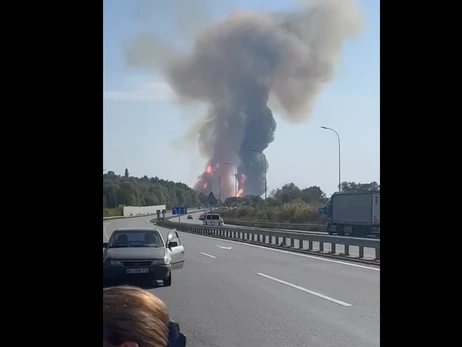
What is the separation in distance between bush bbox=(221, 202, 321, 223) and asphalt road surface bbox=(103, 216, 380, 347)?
76.7ft

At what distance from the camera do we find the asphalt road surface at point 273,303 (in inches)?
295

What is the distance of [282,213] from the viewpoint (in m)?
46.2

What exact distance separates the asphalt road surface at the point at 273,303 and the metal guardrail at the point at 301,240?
98cm

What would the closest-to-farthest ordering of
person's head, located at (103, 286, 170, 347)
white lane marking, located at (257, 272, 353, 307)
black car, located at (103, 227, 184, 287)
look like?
1. person's head, located at (103, 286, 170, 347)
2. white lane marking, located at (257, 272, 353, 307)
3. black car, located at (103, 227, 184, 287)

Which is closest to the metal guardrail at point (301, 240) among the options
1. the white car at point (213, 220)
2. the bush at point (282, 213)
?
the white car at point (213, 220)

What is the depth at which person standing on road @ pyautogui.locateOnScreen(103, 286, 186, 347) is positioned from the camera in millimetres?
1793

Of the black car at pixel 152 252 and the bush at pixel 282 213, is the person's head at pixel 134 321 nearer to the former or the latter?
the black car at pixel 152 252

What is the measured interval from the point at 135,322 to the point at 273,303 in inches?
355
